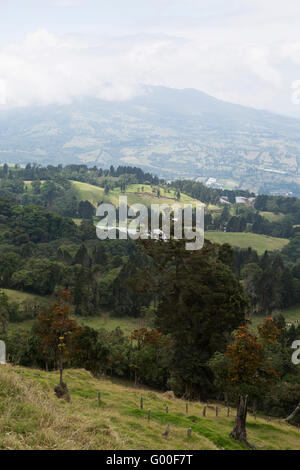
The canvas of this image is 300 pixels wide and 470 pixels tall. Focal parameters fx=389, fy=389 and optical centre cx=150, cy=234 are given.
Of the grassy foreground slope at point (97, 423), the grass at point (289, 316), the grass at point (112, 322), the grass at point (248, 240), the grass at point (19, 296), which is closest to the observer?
the grassy foreground slope at point (97, 423)

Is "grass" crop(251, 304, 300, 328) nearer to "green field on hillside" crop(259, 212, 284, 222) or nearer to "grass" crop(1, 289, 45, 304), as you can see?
"grass" crop(1, 289, 45, 304)

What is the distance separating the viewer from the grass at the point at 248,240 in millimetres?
129500

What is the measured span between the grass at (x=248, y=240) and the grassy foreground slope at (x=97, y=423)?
105 m

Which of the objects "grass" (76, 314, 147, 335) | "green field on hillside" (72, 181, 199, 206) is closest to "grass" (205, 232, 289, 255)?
"green field on hillside" (72, 181, 199, 206)

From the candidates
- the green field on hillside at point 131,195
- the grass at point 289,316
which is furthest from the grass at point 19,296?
the green field on hillside at point 131,195

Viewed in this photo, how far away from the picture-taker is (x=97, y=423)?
1068cm

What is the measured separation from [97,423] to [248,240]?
129m

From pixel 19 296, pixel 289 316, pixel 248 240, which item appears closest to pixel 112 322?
pixel 19 296

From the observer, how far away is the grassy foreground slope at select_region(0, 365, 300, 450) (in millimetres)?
9406

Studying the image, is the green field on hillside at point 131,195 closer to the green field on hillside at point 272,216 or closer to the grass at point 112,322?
the green field on hillside at point 272,216

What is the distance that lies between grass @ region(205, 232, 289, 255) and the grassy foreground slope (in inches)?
4151

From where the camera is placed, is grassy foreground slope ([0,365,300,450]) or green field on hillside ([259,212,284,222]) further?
green field on hillside ([259,212,284,222])

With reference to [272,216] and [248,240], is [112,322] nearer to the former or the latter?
[248,240]

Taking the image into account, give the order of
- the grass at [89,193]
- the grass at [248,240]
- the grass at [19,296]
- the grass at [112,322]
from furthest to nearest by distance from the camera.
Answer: the grass at [89,193] → the grass at [248,240] → the grass at [19,296] → the grass at [112,322]
